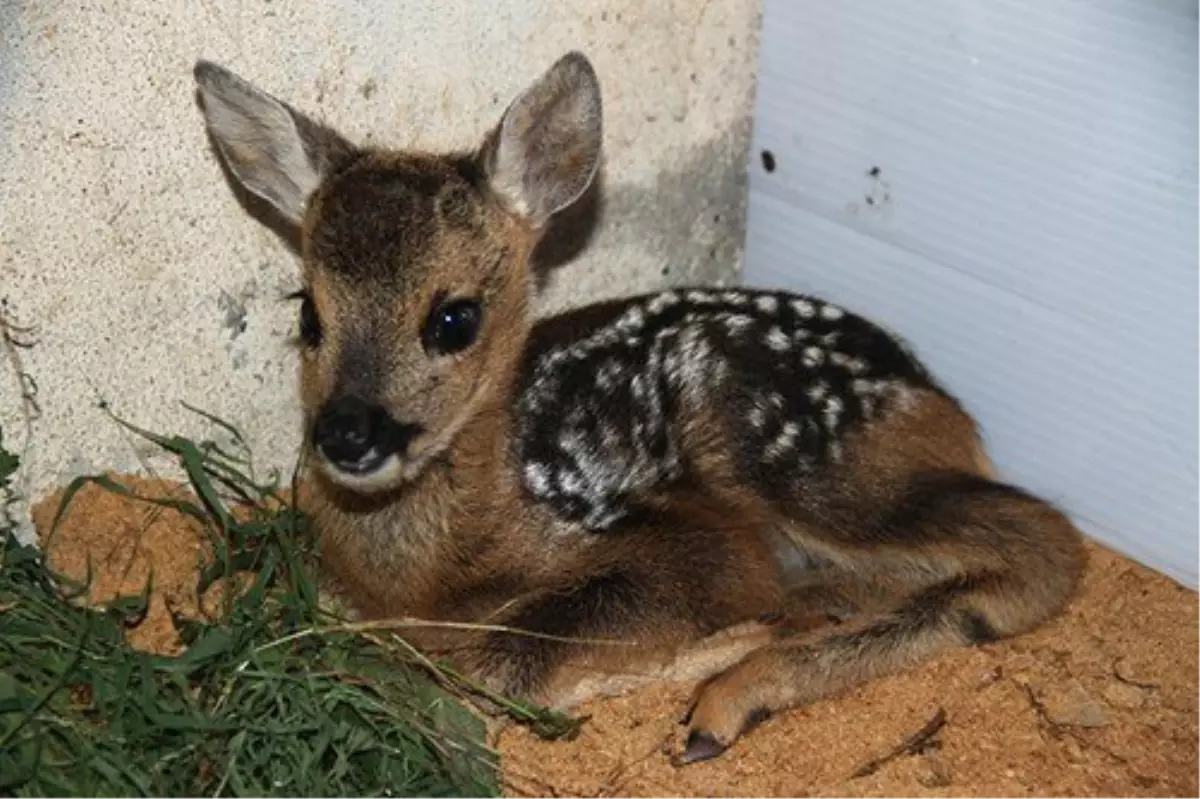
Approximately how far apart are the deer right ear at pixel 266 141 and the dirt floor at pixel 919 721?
2.17 feet

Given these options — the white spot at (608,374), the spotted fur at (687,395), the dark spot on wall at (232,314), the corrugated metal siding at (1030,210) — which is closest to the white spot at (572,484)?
the spotted fur at (687,395)

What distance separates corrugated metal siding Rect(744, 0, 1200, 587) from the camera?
4.11m

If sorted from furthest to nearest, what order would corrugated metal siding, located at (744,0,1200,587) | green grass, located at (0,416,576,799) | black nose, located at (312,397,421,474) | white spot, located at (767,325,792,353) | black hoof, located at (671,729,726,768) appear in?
white spot, located at (767,325,792,353)
corrugated metal siding, located at (744,0,1200,587)
black hoof, located at (671,729,726,768)
black nose, located at (312,397,421,474)
green grass, located at (0,416,576,799)

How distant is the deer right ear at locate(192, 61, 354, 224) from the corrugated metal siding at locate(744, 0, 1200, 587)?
1246 millimetres

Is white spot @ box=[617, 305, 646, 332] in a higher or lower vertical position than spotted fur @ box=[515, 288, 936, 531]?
higher

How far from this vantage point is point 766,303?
4332 mm

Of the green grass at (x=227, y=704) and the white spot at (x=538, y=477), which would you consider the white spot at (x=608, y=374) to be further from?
the green grass at (x=227, y=704)

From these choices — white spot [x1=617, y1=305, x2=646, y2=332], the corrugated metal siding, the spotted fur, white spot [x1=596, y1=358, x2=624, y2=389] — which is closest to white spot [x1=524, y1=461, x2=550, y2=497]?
the spotted fur

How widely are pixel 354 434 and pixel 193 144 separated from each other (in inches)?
28.6

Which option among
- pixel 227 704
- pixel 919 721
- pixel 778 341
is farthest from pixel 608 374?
pixel 227 704

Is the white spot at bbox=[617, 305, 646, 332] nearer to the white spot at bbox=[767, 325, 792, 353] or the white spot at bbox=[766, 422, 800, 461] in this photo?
the white spot at bbox=[767, 325, 792, 353]

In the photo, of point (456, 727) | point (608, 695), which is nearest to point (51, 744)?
point (456, 727)

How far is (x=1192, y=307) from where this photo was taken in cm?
415

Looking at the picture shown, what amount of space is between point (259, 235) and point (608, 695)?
1.15 meters
